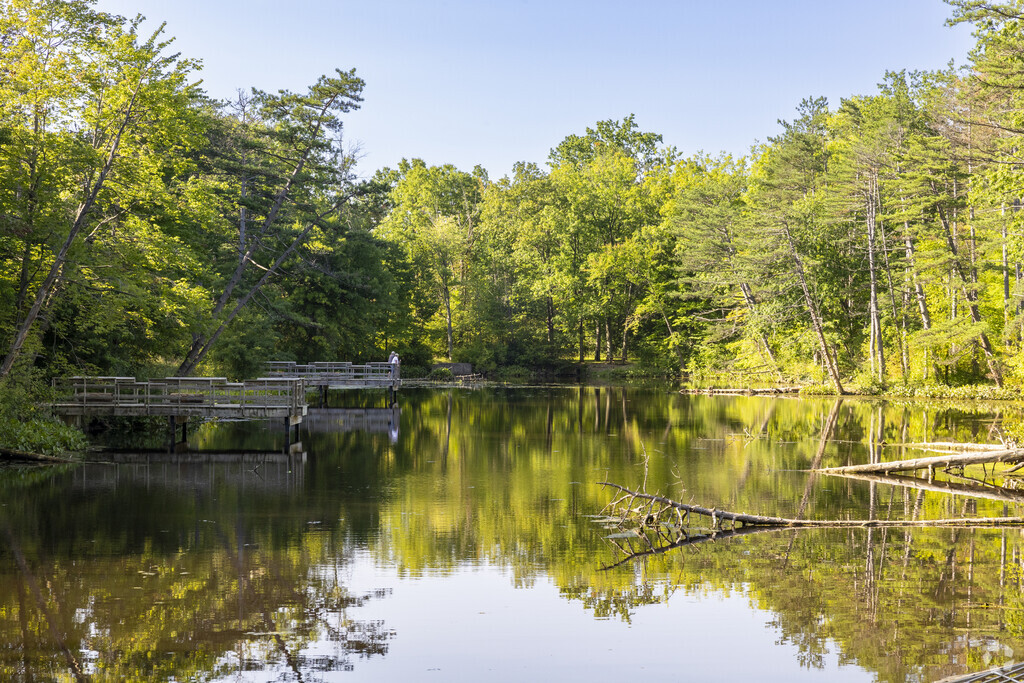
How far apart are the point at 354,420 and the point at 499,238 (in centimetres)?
3698

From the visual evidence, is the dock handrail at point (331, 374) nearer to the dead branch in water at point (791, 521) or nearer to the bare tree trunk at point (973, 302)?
the bare tree trunk at point (973, 302)

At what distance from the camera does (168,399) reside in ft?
80.0

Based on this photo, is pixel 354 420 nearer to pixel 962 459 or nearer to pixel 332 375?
pixel 332 375

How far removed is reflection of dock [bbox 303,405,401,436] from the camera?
31.3 metres

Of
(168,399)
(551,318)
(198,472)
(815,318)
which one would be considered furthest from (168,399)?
(551,318)

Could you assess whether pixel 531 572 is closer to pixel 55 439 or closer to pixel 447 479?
pixel 447 479

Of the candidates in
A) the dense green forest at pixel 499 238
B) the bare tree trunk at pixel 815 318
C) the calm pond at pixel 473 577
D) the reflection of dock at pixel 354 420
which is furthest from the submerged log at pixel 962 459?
the bare tree trunk at pixel 815 318

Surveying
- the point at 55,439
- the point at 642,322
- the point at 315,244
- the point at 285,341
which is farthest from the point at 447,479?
the point at 642,322

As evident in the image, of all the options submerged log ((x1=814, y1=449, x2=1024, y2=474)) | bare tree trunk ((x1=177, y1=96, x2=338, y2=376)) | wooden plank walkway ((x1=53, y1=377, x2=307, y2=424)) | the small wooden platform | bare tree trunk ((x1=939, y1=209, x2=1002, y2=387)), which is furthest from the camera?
bare tree trunk ((x1=939, y1=209, x2=1002, y2=387))

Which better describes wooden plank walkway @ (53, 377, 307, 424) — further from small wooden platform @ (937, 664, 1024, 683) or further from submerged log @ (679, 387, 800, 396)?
submerged log @ (679, 387, 800, 396)

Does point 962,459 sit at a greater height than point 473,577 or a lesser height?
greater

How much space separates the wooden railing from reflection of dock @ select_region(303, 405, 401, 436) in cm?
558

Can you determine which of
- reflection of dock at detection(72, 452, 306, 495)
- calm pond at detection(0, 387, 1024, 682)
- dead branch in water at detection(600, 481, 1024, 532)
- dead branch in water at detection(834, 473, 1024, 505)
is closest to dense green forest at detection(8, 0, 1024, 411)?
reflection of dock at detection(72, 452, 306, 495)

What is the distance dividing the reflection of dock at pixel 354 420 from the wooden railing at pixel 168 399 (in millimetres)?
5577
